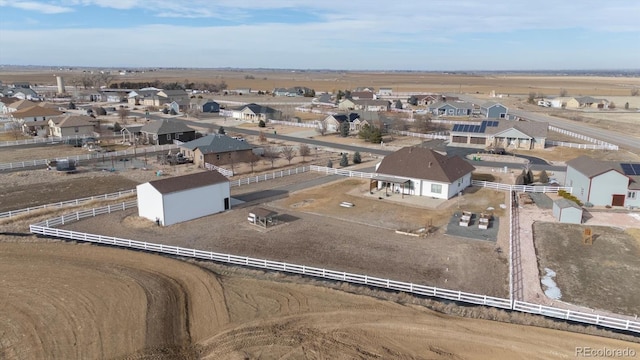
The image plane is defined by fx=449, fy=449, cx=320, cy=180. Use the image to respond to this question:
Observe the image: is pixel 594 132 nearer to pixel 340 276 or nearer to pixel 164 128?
pixel 164 128

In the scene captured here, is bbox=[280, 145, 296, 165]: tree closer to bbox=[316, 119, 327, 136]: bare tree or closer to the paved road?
bbox=[316, 119, 327, 136]: bare tree

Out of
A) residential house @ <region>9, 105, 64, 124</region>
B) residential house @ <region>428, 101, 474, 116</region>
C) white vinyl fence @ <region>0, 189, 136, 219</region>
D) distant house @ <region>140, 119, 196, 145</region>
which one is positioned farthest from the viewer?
residential house @ <region>428, 101, 474, 116</region>

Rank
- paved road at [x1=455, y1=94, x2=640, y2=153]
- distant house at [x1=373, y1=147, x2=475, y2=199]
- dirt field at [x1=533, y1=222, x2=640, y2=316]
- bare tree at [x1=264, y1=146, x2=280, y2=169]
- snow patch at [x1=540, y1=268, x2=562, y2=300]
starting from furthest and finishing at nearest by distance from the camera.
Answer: paved road at [x1=455, y1=94, x2=640, y2=153], bare tree at [x1=264, y1=146, x2=280, y2=169], distant house at [x1=373, y1=147, x2=475, y2=199], snow patch at [x1=540, y1=268, x2=562, y2=300], dirt field at [x1=533, y1=222, x2=640, y2=316]

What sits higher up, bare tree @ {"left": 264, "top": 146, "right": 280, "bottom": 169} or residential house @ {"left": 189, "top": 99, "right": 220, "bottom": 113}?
residential house @ {"left": 189, "top": 99, "right": 220, "bottom": 113}

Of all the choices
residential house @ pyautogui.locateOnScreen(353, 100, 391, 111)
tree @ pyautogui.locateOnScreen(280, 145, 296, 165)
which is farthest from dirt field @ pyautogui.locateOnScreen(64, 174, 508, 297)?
residential house @ pyautogui.locateOnScreen(353, 100, 391, 111)

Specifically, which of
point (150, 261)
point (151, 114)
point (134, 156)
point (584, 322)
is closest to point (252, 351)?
point (150, 261)

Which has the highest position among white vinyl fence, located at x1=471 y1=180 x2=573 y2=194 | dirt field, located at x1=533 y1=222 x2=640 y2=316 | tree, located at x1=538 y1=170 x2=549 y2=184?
tree, located at x1=538 y1=170 x2=549 y2=184

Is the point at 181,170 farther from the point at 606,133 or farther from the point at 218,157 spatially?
the point at 606,133
